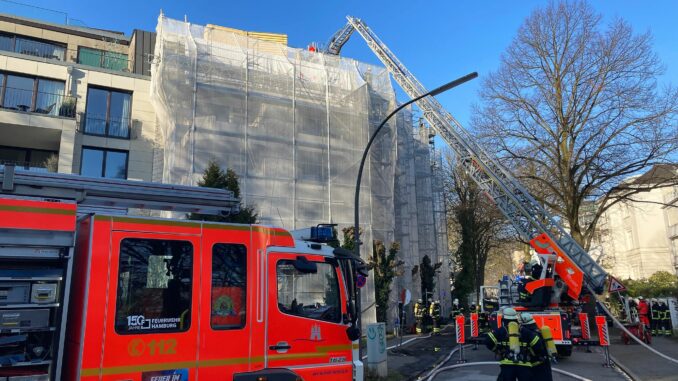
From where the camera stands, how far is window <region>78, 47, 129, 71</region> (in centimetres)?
2103

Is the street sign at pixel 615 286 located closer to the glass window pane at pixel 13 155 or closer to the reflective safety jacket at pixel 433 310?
the reflective safety jacket at pixel 433 310

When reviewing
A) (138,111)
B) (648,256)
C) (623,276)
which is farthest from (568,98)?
(623,276)

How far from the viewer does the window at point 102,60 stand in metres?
21.0

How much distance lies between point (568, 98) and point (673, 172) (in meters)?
5.54

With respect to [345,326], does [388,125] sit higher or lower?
higher

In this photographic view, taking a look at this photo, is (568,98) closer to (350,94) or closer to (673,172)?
(673,172)

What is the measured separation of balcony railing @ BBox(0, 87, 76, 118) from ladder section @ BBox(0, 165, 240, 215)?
14.9 meters

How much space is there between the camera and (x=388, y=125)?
23.8 metres

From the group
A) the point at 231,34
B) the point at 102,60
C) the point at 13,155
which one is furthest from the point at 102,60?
the point at 231,34

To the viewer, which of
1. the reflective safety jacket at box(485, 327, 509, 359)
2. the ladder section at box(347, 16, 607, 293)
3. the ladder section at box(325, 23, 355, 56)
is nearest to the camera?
the reflective safety jacket at box(485, 327, 509, 359)

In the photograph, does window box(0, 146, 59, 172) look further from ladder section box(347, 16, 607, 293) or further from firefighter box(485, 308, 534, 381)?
firefighter box(485, 308, 534, 381)

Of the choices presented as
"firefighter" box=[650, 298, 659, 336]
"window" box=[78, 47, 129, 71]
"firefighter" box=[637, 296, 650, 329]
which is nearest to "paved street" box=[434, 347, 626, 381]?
"firefighter" box=[637, 296, 650, 329]

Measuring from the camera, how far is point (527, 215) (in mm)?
20031

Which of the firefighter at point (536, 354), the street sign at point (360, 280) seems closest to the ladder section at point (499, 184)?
the firefighter at point (536, 354)
